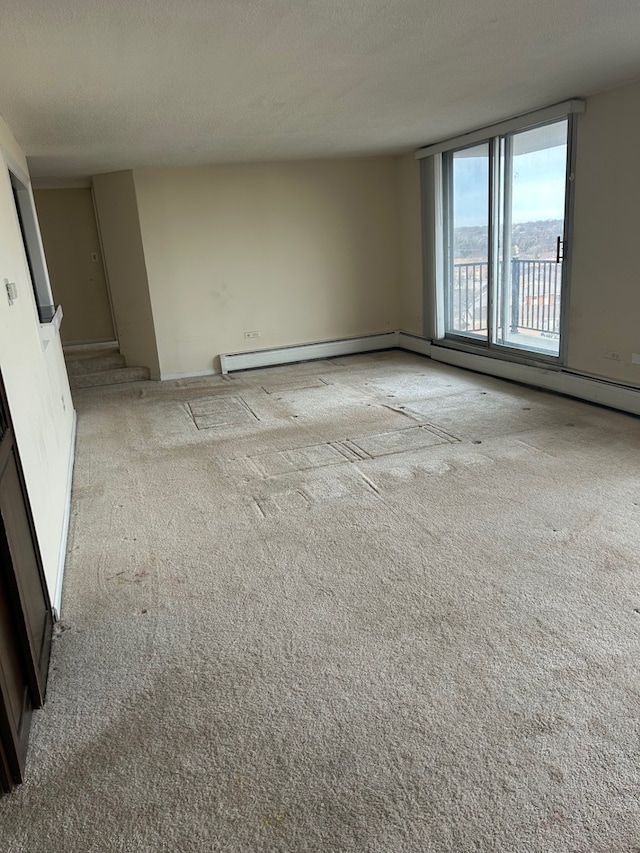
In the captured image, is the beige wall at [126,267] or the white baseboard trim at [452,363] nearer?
the white baseboard trim at [452,363]

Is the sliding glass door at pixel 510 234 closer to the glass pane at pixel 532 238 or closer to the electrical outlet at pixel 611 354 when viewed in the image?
the glass pane at pixel 532 238

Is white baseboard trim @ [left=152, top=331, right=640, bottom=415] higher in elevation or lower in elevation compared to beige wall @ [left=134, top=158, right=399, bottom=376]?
lower

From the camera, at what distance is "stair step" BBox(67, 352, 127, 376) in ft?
21.4

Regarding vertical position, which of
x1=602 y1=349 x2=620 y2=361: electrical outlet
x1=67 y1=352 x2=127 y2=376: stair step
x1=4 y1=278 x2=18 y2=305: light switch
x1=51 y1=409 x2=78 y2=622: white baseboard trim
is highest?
x1=4 y1=278 x2=18 y2=305: light switch

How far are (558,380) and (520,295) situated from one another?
3.43ft

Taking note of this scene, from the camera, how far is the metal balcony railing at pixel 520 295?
530 centimetres

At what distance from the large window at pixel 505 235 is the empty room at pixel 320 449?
32 millimetres

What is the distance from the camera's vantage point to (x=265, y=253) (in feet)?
22.0

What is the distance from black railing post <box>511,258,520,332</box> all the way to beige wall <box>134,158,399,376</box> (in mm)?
1969

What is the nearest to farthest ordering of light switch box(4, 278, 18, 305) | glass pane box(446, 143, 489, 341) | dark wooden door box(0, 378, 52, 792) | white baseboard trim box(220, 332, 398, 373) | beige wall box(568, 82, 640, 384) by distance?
dark wooden door box(0, 378, 52, 792) → light switch box(4, 278, 18, 305) → beige wall box(568, 82, 640, 384) → glass pane box(446, 143, 489, 341) → white baseboard trim box(220, 332, 398, 373)

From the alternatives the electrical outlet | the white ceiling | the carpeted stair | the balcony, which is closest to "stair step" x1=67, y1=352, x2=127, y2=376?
the carpeted stair

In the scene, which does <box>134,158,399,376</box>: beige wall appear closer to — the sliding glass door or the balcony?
the sliding glass door

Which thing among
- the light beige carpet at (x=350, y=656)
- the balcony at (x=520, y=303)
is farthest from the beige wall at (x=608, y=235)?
the light beige carpet at (x=350, y=656)

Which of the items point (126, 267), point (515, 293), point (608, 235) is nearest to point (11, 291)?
point (126, 267)
